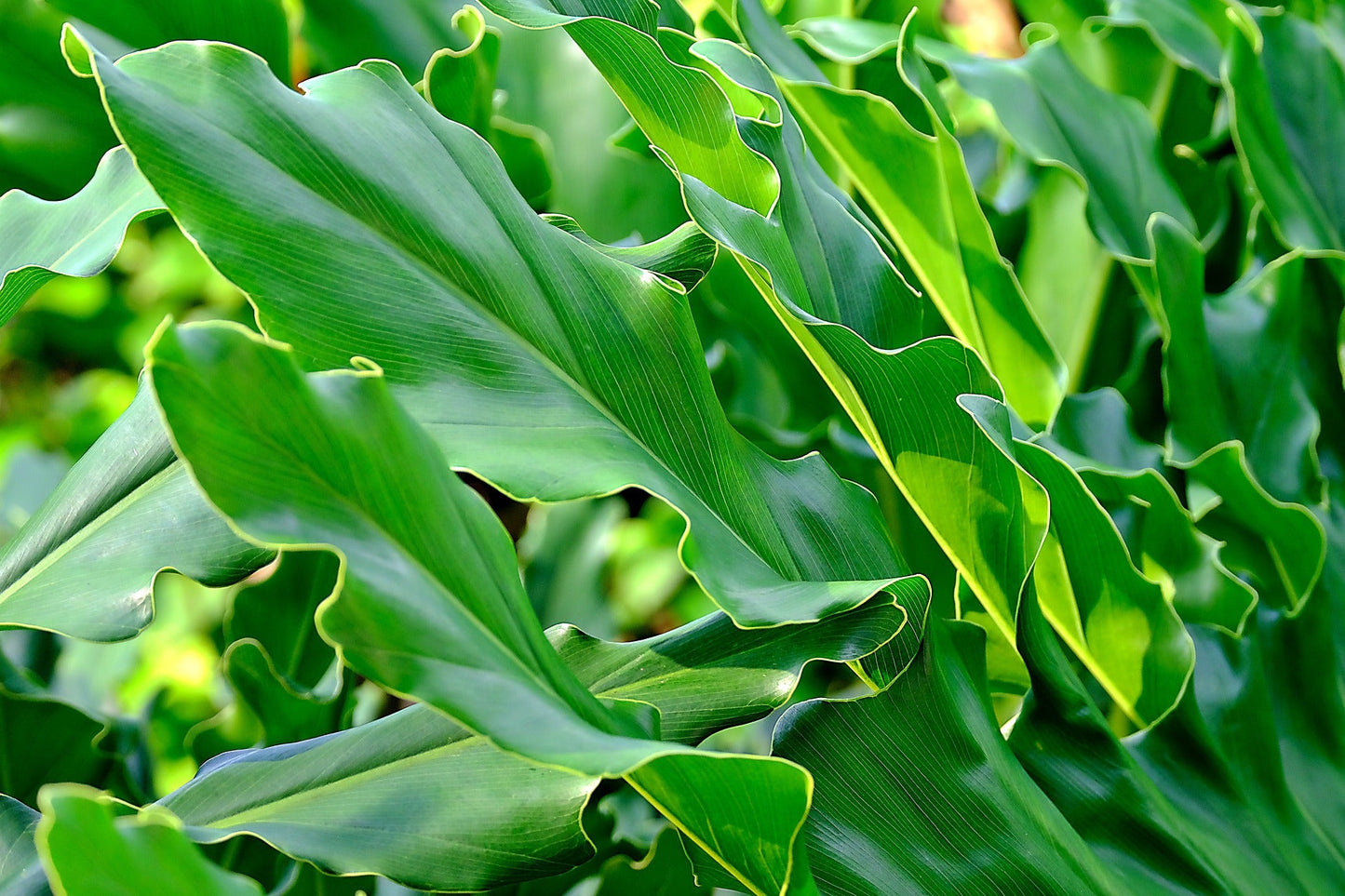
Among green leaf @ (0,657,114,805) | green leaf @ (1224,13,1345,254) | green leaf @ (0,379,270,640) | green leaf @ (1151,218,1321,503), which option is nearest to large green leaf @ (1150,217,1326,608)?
green leaf @ (1151,218,1321,503)

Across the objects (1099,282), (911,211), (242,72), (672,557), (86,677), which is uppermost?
(242,72)

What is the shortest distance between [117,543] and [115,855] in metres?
0.20

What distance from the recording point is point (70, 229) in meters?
0.43

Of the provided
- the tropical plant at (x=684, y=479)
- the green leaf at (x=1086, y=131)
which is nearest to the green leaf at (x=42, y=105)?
the tropical plant at (x=684, y=479)

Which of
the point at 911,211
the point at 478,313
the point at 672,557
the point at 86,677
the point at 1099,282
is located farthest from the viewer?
the point at 672,557

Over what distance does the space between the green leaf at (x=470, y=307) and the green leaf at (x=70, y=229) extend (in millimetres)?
101

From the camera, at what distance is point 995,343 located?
0.63m

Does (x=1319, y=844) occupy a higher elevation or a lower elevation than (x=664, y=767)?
lower

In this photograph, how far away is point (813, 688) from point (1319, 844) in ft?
0.86

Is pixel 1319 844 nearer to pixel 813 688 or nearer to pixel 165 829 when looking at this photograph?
pixel 813 688

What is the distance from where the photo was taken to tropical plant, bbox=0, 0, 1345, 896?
0.26 metres

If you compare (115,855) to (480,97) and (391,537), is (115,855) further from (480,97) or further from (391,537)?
(480,97)

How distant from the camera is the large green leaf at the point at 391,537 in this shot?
0.22 meters

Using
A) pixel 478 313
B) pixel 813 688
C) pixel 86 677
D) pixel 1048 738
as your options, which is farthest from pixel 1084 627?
pixel 86 677
